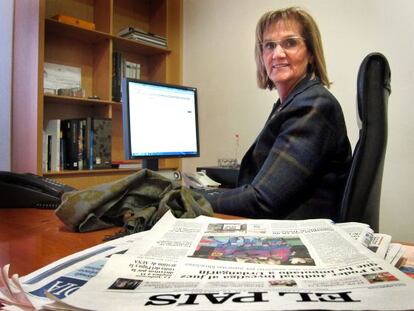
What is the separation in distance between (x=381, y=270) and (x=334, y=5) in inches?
80.0

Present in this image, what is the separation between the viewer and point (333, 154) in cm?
104

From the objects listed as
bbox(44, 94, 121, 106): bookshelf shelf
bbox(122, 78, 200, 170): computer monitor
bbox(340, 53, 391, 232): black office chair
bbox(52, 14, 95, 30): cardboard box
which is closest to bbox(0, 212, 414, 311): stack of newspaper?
bbox(340, 53, 391, 232): black office chair

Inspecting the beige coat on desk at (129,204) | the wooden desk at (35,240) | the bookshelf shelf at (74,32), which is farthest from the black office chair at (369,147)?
the bookshelf shelf at (74,32)

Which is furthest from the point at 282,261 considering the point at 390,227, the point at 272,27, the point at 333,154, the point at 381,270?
the point at 390,227

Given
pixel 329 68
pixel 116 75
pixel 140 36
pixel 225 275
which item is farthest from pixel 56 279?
pixel 140 36

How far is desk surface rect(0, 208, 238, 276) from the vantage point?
1.58 ft

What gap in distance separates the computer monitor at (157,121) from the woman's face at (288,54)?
586 millimetres

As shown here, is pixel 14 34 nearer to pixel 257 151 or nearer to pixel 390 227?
pixel 257 151

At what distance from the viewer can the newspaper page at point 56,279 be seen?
0.33 meters

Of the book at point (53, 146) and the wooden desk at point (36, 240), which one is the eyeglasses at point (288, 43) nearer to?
the wooden desk at point (36, 240)

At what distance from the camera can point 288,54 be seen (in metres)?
1.34

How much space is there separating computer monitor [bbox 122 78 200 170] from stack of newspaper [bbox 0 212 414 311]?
104 centimetres

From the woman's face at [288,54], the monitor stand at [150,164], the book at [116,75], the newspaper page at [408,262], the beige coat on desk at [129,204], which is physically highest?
the book at [116,75]

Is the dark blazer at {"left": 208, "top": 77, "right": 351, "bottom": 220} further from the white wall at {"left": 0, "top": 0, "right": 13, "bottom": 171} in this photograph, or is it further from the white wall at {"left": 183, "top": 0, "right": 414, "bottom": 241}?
the white wall at {"left": 0, "top": 0, "right": 13, "bottom": 171}
